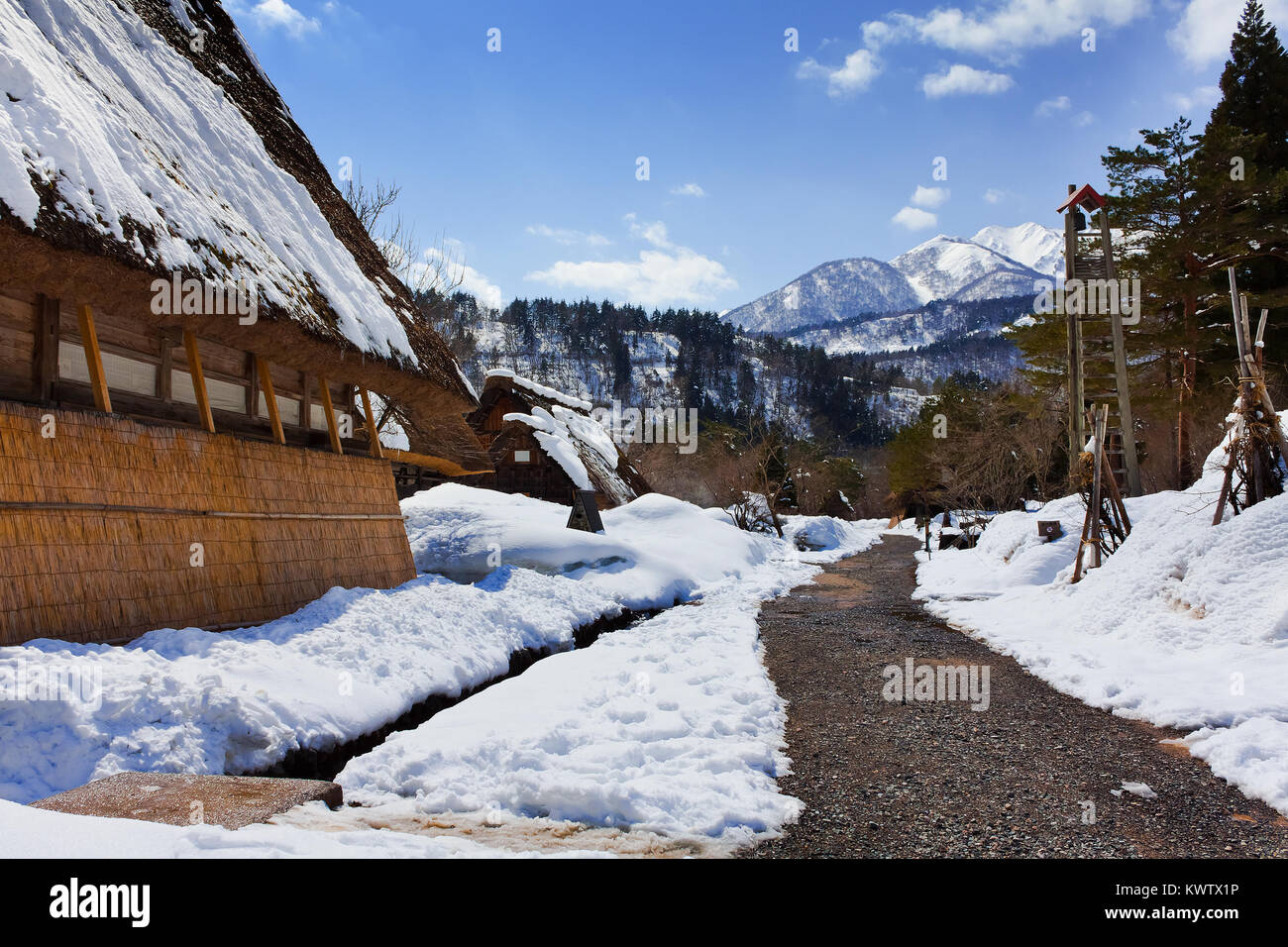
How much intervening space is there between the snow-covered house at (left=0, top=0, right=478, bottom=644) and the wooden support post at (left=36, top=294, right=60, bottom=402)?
0.05 ft

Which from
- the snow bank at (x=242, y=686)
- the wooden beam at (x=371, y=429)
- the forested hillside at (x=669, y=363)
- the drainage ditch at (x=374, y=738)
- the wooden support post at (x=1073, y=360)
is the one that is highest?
the forested hillside at (x=669, y=363)

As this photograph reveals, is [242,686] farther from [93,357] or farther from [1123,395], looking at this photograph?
[1123,395]

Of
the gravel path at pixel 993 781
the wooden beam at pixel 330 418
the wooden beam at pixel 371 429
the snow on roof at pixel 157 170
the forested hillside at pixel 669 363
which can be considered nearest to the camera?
the gravel path at pixel 993 781

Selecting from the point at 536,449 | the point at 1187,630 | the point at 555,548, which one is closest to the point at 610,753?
the point at 1187,630

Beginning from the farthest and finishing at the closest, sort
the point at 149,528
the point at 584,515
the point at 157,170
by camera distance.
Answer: the point at 584,515 → the point at 157,170 → the point at 149,528

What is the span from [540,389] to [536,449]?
3919 mm

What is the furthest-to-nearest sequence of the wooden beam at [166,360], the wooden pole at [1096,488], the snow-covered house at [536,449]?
the snow-covered house at [536,449] < the wooden pole at [1096,488] < the wooden beam at [166,360]

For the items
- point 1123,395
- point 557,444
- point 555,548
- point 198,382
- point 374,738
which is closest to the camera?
point 374,738

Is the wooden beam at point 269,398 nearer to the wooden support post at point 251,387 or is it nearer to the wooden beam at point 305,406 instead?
the wooden support post at point 251,387

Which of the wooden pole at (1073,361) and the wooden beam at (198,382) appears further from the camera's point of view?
the wooden pole at (1073,361)

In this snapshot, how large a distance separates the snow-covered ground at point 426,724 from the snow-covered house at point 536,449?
44.3ft

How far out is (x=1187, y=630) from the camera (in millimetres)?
6348

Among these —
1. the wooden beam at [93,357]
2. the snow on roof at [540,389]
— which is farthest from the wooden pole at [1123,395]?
the snow on roof at [540,389]

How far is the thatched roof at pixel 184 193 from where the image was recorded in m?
4.65
